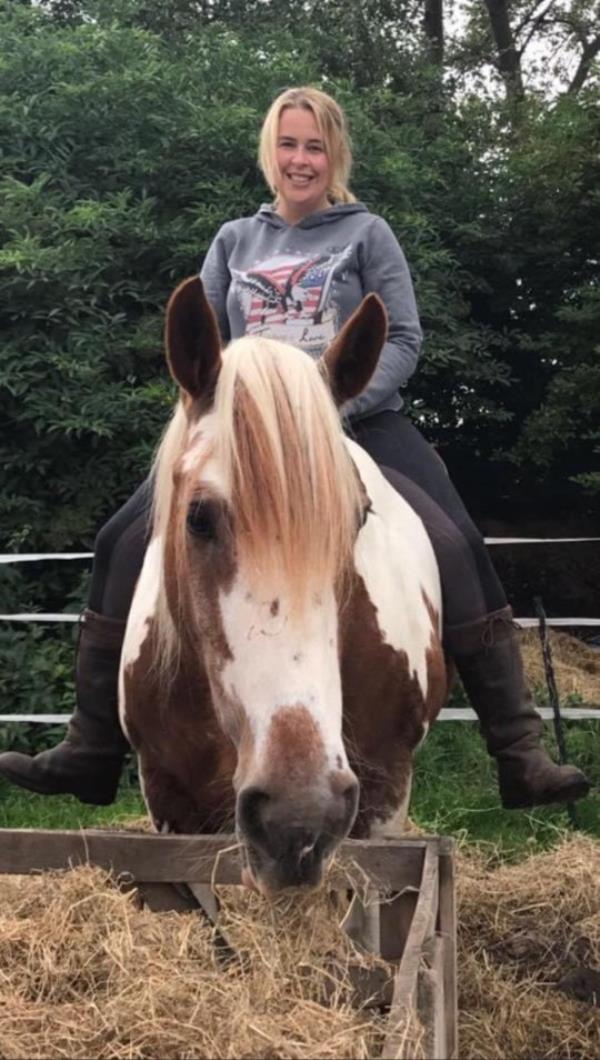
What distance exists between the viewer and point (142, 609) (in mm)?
2771

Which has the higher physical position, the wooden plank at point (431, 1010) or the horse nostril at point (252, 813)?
the horse nostril at point (252, 813)

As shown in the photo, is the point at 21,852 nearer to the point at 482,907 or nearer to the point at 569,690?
the point at 482,907

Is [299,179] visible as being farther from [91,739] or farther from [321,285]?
[91,739]

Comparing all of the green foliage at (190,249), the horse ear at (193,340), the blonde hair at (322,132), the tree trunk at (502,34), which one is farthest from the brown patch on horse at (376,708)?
the tree trunk at (502,34)

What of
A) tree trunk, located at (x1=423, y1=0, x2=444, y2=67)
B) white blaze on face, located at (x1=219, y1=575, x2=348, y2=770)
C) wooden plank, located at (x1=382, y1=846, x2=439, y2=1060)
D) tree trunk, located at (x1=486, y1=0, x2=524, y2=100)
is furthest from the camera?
tree trunk, located at (x1=486, y1=0, x2=524, y2=100)

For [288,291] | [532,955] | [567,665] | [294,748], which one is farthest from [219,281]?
[567,665]

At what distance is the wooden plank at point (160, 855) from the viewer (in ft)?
7.76

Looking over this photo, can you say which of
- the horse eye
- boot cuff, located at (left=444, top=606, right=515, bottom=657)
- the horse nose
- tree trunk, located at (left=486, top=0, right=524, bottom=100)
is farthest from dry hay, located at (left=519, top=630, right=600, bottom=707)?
tree trunk, located at (left=486, top=0, right=524, bottom=100)

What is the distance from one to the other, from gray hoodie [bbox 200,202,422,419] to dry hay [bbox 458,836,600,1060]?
183cm

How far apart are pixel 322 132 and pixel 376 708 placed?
5.94ft

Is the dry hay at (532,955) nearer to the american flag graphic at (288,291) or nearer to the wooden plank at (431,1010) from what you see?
the wooden plank at (431,1010)

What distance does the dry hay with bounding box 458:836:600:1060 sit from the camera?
3227 millimetres

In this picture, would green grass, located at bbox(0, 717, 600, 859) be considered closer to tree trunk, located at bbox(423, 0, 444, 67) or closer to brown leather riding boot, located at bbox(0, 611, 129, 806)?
brown leather riding boot, located at bbox(0, 611, 129, 806)

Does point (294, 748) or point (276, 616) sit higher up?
point (276, 616)
